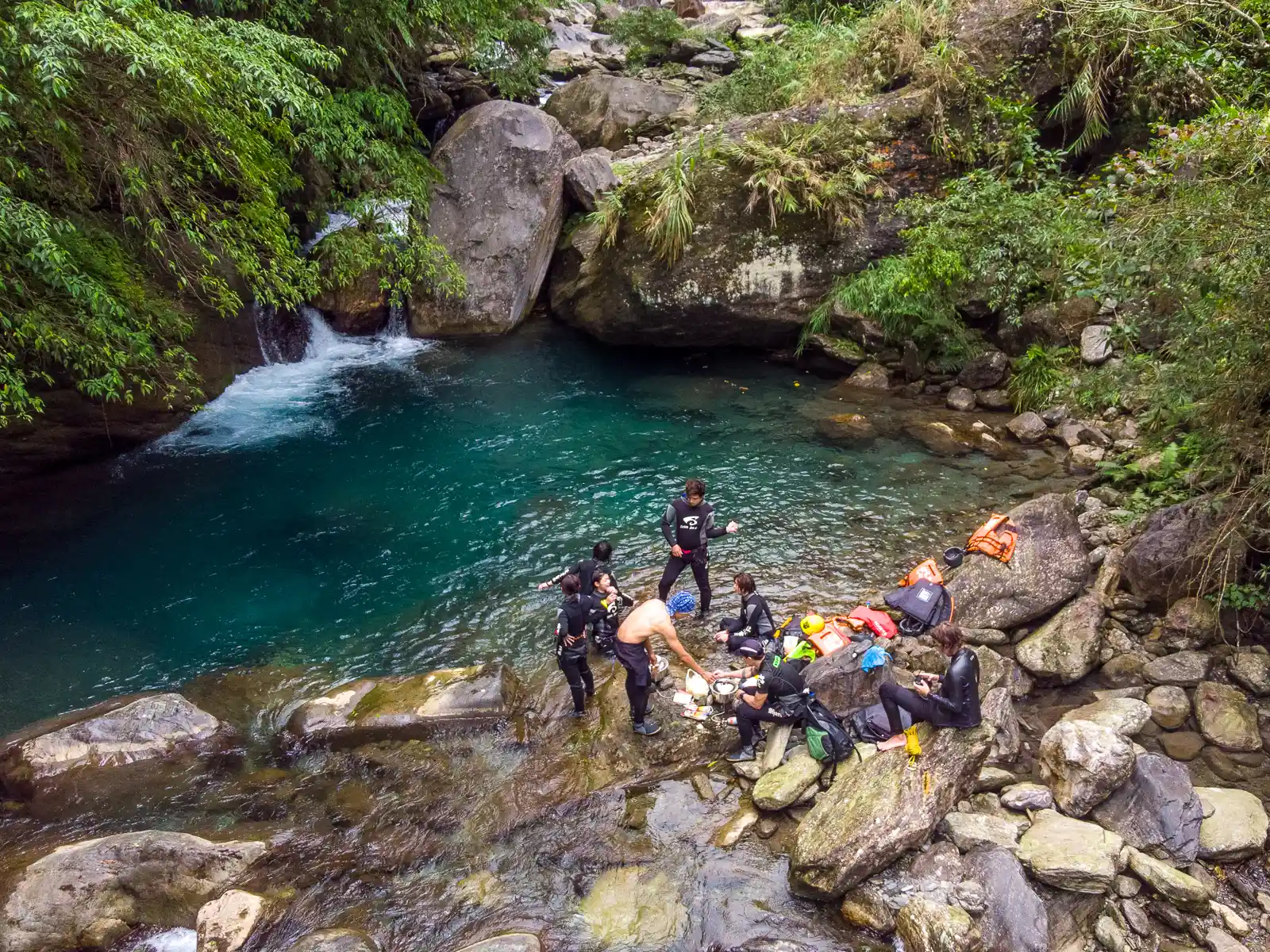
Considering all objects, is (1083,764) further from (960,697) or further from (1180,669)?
(1180,669)

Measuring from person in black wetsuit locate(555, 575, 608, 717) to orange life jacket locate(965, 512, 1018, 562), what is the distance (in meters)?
4.84

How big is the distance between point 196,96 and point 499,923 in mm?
9411

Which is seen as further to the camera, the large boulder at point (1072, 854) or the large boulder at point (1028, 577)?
the large boulder at point (1028, 577)

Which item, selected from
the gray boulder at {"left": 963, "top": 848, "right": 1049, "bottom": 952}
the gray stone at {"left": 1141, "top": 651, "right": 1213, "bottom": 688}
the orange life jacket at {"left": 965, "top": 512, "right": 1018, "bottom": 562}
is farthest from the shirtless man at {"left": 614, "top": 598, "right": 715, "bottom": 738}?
the gray stone at {"left": 1141, "top": 651, "right": 1213, "bottom": 688}

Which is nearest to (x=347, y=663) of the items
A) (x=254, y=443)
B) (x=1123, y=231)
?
(x=254, y=443)

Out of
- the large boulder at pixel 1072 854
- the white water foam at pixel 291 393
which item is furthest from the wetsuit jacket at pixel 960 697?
the white water foam at pixel 291 393

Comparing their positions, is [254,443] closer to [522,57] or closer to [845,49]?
[522,57]

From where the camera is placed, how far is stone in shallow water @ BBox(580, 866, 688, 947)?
18.4 feet

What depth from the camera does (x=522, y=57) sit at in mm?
20625

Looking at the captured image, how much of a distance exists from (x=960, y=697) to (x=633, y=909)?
3.19 meters

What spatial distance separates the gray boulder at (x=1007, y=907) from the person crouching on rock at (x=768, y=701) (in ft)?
6.23

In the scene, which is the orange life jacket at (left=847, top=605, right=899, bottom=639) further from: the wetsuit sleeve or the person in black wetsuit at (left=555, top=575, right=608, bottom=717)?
the person in black wetsuit at (left=555, top=575, right=608, bottom=717)

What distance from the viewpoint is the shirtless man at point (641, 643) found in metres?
7.00

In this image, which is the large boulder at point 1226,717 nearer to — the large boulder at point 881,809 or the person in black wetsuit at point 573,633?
the large boulder at point 881,809
